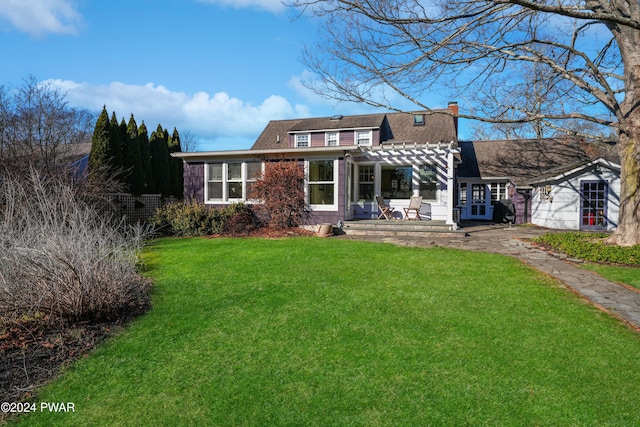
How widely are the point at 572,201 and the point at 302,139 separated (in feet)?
41.8

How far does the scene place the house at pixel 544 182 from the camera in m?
14.6

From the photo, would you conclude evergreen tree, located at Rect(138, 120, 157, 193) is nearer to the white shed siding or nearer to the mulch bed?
the mulch bed

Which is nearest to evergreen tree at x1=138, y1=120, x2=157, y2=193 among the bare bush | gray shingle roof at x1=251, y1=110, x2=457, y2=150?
gray shingle roof at x1=251, y1=110, x2=457, y2=150

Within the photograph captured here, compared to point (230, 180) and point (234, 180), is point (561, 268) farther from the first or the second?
point (230, 180)

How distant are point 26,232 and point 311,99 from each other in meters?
6.68

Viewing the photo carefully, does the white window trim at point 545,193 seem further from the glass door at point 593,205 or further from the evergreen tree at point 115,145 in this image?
the evergreen tree at point 115,145

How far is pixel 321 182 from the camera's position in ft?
44.3

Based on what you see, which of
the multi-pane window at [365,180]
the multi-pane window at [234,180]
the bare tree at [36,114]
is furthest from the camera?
the bare tree at [36,114]

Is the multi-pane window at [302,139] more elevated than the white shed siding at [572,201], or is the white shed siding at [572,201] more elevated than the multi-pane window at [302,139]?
the multi-pane window at [302,139]

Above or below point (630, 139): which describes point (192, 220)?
below

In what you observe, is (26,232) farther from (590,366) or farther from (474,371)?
(590,366)

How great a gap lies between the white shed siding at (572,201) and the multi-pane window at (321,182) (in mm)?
9664

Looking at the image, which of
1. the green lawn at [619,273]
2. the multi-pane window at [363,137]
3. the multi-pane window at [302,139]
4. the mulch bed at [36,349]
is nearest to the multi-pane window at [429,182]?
the multi-pane window at [363,137]

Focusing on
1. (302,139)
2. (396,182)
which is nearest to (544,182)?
(396,182)
